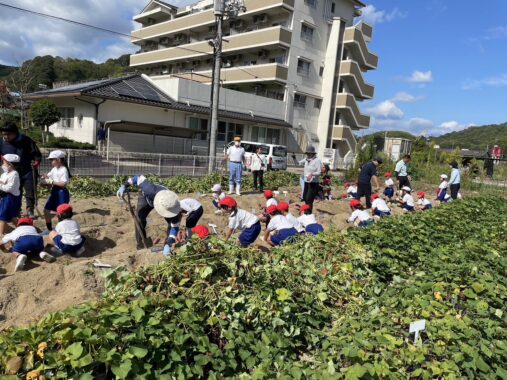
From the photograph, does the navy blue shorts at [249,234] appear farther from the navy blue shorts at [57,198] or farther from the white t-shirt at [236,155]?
the white t-shirt at [236,155]

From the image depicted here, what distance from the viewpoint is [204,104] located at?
26.5m

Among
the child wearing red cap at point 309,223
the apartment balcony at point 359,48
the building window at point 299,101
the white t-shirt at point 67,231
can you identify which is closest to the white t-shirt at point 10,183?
the white t-shirt at point 67,231

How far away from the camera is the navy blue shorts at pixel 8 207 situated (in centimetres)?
589

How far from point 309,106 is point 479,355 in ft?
107

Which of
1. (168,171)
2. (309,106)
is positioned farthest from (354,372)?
(309,106)

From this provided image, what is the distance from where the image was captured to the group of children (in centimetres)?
512

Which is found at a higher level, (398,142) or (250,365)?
(398,142)

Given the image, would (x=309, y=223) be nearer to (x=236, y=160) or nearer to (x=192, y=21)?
(x=236, y=160)

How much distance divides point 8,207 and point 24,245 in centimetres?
126

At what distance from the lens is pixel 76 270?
4.65 m

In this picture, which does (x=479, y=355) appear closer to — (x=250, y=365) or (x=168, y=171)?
(x=250, y=365)

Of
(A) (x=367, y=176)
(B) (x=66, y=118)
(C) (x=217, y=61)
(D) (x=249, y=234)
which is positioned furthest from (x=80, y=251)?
→ (B) (x=66, y=118)

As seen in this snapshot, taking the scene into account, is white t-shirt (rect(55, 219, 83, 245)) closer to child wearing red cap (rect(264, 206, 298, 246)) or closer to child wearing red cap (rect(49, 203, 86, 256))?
child wearing red cap (rect(49, 203, 86, 256))

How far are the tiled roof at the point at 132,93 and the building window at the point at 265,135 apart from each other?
2.91m
